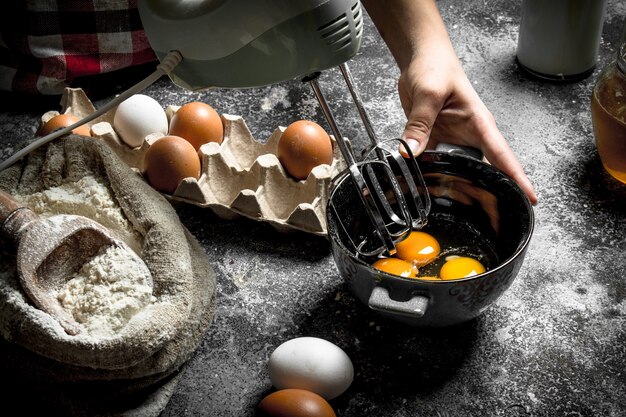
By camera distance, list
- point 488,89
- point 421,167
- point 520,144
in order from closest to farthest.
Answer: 1. point 421,167
2. point 520,144
3. point 488,89

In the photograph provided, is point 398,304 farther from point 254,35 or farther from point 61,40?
point 61,40

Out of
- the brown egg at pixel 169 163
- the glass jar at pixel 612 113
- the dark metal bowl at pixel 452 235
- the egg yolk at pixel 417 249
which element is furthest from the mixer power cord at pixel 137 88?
the glass jar at pixel 612 113

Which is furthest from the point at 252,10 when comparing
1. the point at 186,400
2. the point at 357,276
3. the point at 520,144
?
the point at 520,144

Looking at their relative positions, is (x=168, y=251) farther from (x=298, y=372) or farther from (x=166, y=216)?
(x=298, y=372)

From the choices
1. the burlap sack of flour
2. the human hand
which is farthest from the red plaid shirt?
the human hand

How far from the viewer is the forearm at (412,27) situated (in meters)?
1.03

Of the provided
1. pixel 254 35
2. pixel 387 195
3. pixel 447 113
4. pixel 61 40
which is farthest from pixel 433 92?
pixel 61 40

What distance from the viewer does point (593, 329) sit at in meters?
0.86

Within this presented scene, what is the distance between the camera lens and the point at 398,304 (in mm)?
727

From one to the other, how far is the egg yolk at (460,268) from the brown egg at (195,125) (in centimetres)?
40

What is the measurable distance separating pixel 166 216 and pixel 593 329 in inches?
20.2

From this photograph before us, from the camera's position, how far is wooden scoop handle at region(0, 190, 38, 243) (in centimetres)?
81

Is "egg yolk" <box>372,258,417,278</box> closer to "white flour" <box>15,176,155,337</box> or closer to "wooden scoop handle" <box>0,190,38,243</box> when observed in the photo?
"white flour" <box>15,176,155,337</box>

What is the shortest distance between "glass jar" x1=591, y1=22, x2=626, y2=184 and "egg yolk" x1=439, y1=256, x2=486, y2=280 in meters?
0.28
